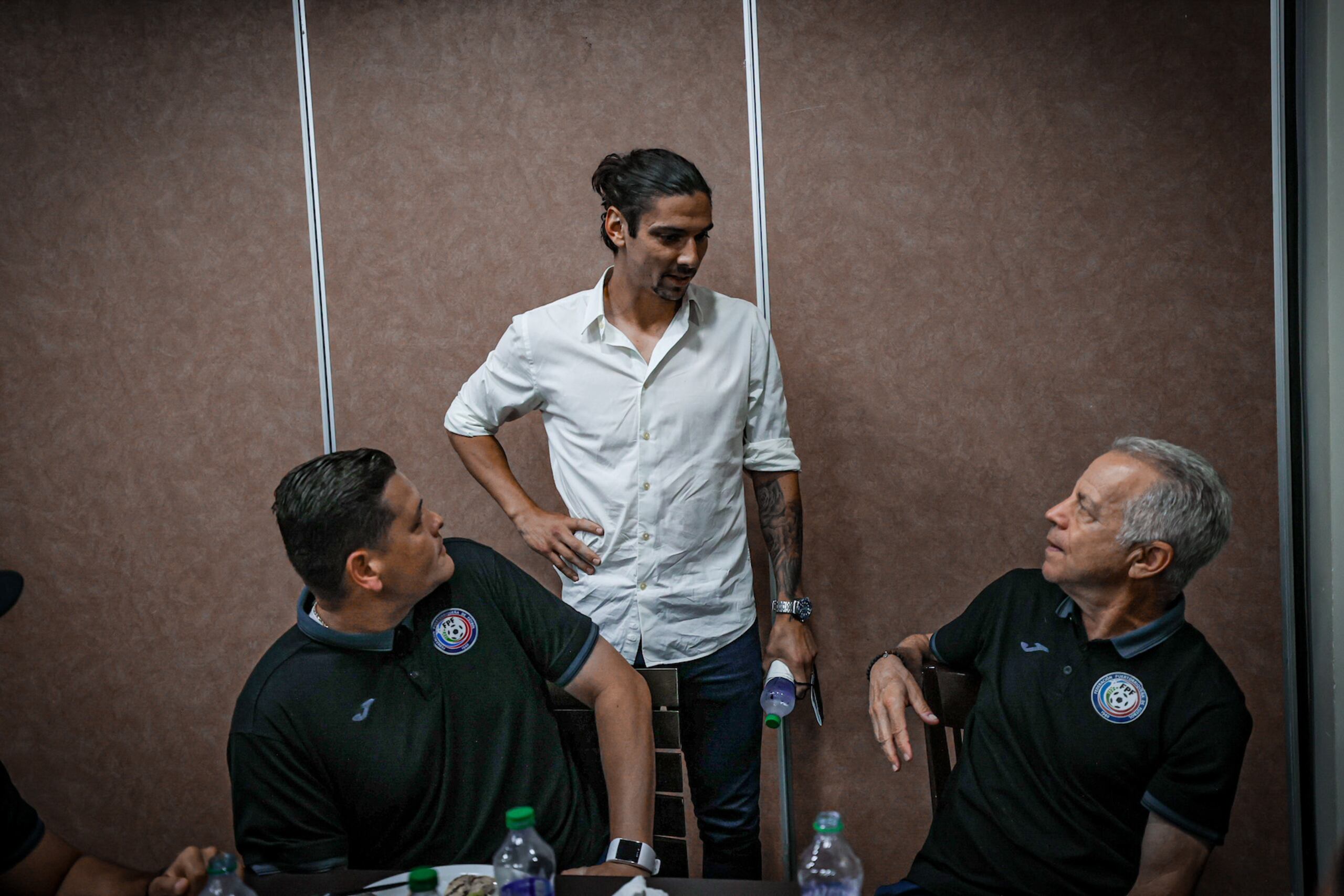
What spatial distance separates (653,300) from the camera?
2.18m

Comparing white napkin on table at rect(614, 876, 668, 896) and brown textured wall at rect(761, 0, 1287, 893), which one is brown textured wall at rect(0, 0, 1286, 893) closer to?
brown textured wall at rect(761, 0, 1287, 893)

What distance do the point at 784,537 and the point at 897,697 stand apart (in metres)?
0.58

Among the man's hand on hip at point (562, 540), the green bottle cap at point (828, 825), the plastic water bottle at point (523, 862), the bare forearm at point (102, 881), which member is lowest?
the bare forearm at point (102, 881)

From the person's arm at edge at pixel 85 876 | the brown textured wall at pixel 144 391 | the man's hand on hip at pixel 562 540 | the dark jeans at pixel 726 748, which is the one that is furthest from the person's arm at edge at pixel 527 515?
the person's arm at edge at pixel 85 876

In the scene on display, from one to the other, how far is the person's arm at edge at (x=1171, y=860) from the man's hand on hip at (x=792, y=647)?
2.87ft

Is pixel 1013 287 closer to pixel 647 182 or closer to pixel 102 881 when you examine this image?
pixel 647 182

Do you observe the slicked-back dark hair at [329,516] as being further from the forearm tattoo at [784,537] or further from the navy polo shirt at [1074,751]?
the navy polo shirt at [1074,751]

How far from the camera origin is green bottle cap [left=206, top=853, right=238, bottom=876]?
3.97ft

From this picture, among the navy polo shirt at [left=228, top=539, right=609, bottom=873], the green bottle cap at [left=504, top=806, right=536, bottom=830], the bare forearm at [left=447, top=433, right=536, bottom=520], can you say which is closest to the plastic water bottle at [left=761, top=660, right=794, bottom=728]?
the navy polo shirt at [left=228, top=539, right=609, bottom=873]

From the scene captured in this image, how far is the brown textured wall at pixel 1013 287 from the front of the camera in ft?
7.60

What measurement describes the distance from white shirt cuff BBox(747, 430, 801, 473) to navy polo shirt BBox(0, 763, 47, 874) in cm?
152

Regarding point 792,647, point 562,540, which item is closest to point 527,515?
point 562,540

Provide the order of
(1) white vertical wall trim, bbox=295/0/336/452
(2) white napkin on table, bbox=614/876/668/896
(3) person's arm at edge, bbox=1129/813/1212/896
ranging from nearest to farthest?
(2) white napkin on table, bbox=614/876/668/896
(3) person's arm at edge, bbox=1129/813/1212/896
(1) white vertical wall trim, bbox=295/0/336/452

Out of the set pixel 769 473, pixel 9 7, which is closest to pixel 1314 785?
pixel 769 473
